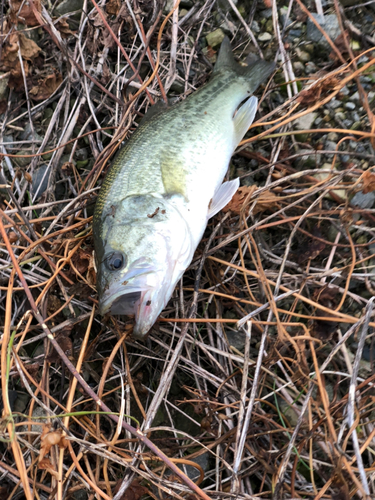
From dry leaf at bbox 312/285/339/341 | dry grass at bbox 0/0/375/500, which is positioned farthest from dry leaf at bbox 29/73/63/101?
dry leaf at bbox 312/285/339/341

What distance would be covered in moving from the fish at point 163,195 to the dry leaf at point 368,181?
3.25 feet

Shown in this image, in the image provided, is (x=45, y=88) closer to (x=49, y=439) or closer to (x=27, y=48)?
(x=27, y=48)

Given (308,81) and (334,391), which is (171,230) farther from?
(308,81)

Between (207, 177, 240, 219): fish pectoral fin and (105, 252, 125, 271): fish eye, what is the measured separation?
79 centimetres

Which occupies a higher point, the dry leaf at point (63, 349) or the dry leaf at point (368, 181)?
the dry leaf at point (63, 349)

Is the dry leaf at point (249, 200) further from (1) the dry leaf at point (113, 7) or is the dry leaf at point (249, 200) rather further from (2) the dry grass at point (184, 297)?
(1) the dry leaf at point (113, 7)

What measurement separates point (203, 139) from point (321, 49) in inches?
64.8

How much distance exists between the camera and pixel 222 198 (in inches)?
114

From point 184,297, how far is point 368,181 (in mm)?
1739

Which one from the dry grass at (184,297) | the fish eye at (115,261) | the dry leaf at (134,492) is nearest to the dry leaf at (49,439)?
the dry grass at (184,297)

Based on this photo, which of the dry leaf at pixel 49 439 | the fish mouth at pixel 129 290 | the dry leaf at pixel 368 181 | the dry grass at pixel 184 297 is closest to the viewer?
the dry leaf at pixel 49 439

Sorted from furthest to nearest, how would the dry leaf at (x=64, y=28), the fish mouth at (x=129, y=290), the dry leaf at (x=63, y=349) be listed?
1. the dry leaf at (x=64, y=28)
2. the dry leaf at (x=63, y=349)
3. the fish mouth at (x=129, y=290)

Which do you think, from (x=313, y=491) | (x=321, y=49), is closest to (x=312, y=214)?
(x=321, y=49)

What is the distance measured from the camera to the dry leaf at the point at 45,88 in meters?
3.66
